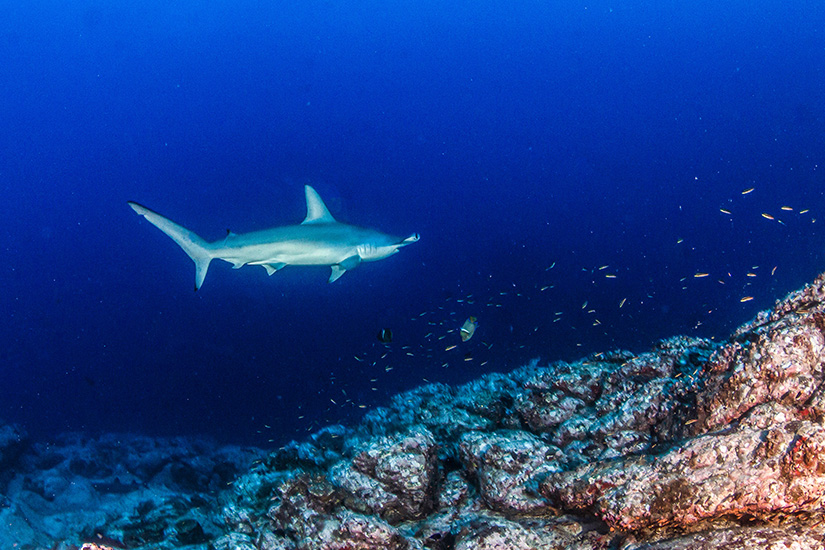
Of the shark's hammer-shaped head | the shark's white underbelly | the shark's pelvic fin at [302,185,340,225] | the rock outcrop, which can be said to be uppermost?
the shark's pelvic fin at [302,185,340,225]

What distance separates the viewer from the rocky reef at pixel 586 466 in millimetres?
2670

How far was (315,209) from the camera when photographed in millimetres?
10266

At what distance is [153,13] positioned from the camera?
96000 millimetres

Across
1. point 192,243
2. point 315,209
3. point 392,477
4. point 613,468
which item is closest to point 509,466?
point 392,477

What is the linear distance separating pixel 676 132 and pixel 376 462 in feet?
418

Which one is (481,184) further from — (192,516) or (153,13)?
(192,516)

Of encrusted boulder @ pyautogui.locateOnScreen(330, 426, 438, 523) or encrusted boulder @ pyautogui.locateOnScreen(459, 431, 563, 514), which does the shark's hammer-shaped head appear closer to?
encrusted boulder @ pyautogui.locateOnScreen(330, 426, 438, 523)

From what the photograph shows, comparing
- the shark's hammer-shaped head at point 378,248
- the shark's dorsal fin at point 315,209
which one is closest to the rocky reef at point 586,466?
the shark's hammer-shaped head at point 378,248

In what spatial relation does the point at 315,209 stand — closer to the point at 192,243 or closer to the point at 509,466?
the point at 192,243

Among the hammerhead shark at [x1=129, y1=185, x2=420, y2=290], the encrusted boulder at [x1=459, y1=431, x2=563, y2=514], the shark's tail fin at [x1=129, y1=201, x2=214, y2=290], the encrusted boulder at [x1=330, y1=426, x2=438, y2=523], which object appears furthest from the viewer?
the hammerhead shark at [x1=129, y1=185, x2=420, y2=290]

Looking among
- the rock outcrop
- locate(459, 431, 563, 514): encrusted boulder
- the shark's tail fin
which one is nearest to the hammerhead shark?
the shark's tail fin

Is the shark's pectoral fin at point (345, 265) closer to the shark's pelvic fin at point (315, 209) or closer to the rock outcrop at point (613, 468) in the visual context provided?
the shark's pelvic fin at point (315, 209)

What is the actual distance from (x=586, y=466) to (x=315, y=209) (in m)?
8.20

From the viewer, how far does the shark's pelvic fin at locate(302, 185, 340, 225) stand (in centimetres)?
1016
